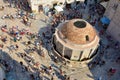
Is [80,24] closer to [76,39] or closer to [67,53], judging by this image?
[76,39]

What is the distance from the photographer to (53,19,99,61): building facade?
3103cm

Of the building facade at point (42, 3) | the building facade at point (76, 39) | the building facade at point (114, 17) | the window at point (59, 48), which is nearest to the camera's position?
the building facade at point (76, 39)

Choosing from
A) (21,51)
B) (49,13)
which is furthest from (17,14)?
(21,51)

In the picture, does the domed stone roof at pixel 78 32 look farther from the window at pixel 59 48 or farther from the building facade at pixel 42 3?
the building facade at pixel 42 3

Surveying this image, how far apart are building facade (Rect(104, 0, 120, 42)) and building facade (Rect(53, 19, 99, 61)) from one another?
4259 millimetres

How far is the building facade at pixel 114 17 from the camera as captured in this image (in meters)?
34.3

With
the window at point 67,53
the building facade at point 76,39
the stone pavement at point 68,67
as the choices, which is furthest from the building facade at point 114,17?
the window at point 67,53

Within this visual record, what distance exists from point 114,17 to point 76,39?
778cm

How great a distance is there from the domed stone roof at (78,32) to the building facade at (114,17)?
5092mm

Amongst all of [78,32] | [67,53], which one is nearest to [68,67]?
[67,53]

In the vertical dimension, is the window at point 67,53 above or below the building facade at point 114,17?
below

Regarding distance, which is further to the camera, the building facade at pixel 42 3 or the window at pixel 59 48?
the building facade at pixel 42 3

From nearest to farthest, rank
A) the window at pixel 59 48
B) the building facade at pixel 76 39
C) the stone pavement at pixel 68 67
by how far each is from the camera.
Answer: the building facade at pixel 76 39 < the stone pavement at pixel 68 67 < the window at pixel 59 48

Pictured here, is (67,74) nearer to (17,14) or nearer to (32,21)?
(32,21)
